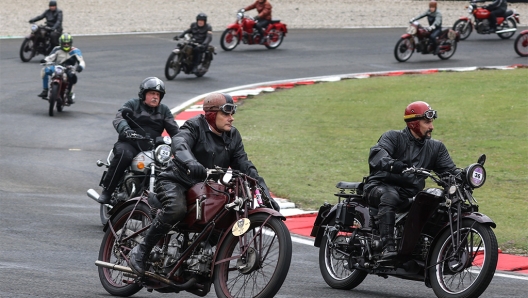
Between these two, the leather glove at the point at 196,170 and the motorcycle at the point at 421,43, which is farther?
the motorcycle at the point at 421,43

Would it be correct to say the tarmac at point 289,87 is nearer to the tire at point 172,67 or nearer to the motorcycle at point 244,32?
the tire at point 172,67

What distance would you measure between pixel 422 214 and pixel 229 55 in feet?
79.8

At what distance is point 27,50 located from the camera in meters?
30.2

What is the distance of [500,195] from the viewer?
14305mm

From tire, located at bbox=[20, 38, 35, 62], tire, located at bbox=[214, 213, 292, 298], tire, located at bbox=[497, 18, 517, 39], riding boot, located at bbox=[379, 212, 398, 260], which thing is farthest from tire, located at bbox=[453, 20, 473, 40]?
tire, located at bbox=[214, 213, 292, 298]

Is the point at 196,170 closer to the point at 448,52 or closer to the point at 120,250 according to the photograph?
the point at 120,250

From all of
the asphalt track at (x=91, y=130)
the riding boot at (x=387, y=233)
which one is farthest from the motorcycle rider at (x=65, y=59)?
the riding boot at (x=387, y=233)

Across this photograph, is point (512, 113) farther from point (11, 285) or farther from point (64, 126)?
point (11, 285)

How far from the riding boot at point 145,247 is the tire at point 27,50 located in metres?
23.0

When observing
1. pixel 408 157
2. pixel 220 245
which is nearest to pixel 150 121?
pixel 408 157

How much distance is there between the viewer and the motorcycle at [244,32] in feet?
108

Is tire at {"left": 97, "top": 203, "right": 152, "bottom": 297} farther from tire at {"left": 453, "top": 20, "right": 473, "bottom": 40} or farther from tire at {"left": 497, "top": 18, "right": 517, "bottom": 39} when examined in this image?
tire at {"left": 497, "top": 18, "right": 517, "bottom": 39}

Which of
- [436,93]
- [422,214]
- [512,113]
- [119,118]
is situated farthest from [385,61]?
[422,214]

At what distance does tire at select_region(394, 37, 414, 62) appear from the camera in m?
31.8
